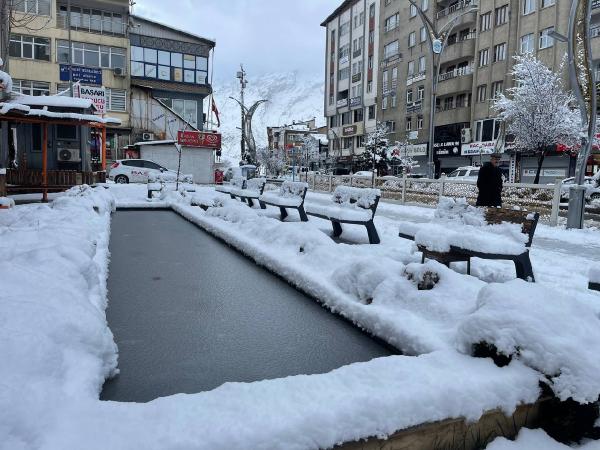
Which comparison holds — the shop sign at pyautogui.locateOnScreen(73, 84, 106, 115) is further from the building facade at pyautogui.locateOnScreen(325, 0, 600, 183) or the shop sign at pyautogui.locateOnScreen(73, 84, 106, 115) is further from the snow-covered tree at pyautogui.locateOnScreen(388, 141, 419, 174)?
the snow-covered tree at pyautogui.locateOnScreen(388, 141, 419, 174)

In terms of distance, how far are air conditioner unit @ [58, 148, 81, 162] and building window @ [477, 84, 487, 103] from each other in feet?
96.7

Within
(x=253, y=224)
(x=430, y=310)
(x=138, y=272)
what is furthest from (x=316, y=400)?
(x=253, y=224)

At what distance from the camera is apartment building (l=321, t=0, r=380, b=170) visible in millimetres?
53062

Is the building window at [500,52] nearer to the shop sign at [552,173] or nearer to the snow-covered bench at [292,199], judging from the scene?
the shop sign at [552,173]

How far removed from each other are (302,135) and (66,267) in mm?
92937

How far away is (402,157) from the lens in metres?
42.6

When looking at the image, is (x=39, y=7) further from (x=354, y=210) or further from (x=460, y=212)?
(x=460, y=212)

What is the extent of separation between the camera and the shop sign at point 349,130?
55.1m

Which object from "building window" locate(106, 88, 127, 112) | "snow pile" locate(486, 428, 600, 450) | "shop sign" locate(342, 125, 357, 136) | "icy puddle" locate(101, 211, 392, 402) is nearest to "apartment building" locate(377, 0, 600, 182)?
"shop sign" locate(342, 125, 357, 136)

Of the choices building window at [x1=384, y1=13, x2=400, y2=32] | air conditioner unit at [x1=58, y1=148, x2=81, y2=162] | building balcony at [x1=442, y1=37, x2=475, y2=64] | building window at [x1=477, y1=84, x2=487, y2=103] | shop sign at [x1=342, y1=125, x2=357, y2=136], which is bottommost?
air conditioner unit at [x1=58, y1=148, x2=81, y2=162]

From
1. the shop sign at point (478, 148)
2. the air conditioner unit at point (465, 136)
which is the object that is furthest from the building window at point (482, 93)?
the shop sign at point (478, 148)

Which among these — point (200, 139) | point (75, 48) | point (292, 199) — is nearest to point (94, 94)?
point (292, 199)

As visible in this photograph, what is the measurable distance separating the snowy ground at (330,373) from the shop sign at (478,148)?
32.5m

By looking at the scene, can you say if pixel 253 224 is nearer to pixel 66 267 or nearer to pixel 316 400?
pixel 66 267
